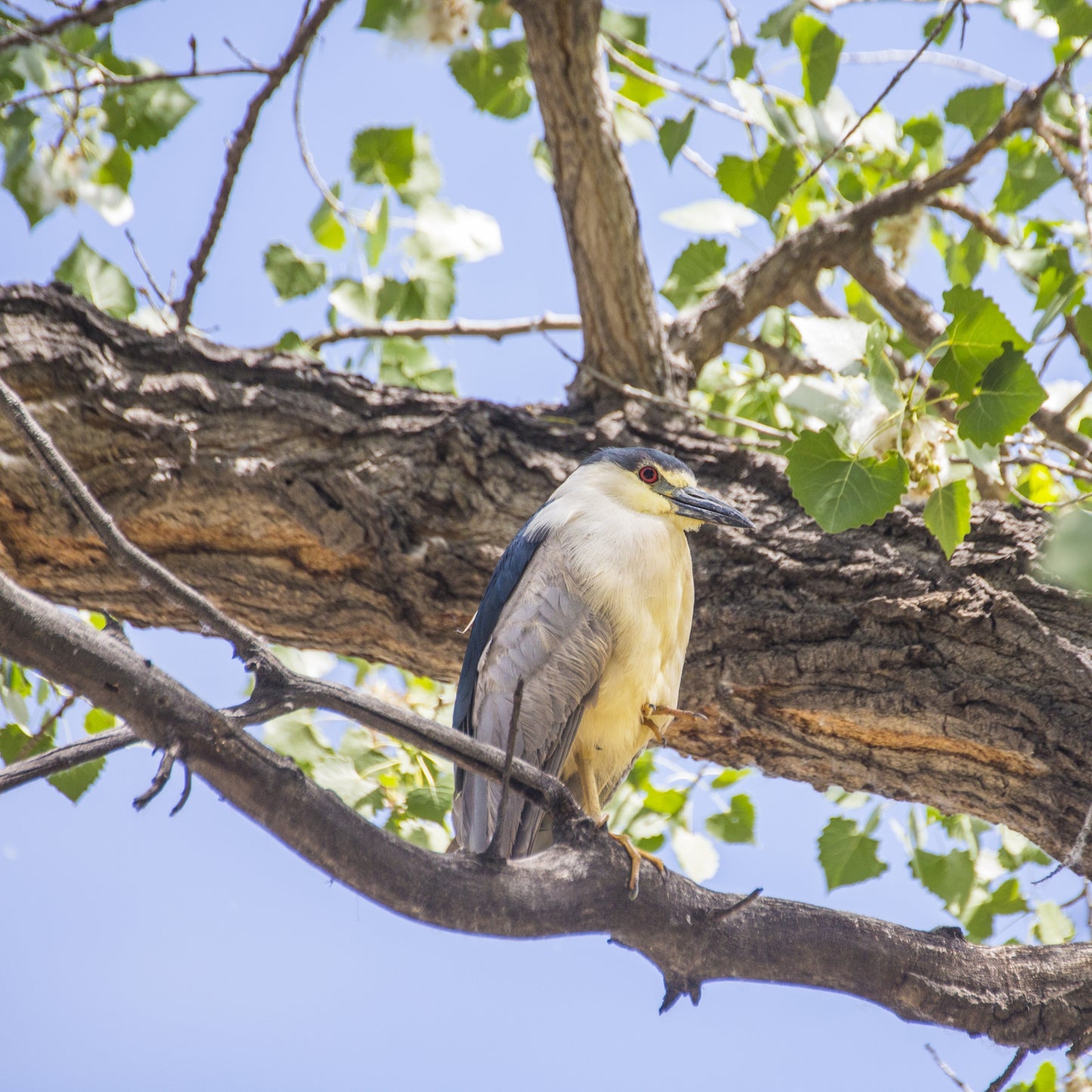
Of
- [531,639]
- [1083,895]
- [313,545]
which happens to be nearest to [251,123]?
[313,545]

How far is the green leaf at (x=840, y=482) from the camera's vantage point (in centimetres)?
177

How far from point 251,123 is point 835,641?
191 centimetres

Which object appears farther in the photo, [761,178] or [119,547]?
[761,178]

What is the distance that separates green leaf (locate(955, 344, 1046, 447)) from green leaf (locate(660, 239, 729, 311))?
1413 mm

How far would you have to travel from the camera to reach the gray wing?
190 centimetres

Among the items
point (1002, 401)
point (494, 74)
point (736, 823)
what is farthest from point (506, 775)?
point (494, 74)

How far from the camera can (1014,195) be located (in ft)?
9.30

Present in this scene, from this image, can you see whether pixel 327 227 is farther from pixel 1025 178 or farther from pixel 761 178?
pixel 1025 178

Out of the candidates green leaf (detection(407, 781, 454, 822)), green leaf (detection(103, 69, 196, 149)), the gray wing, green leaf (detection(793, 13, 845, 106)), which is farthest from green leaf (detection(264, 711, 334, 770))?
green leaf (detection(793, 13, 845, 106))

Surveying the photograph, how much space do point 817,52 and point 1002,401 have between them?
1.16 meters

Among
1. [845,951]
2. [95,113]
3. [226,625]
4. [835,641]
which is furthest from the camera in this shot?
[95,113]

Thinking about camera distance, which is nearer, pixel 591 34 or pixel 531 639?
pixel 531 639

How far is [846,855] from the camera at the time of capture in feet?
8.21

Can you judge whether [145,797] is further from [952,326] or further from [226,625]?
[952,326]
